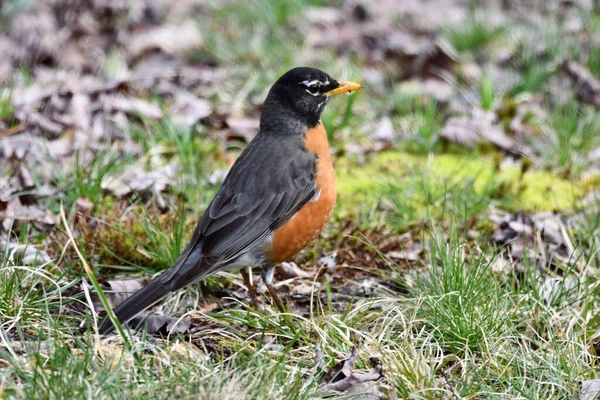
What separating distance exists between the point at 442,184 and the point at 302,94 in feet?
4.31

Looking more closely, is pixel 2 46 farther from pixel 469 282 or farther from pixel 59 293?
pixel 469 282

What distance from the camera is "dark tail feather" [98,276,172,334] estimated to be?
3933mm

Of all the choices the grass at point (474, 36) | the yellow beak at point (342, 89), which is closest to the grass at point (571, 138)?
the grass at point (474, 36)

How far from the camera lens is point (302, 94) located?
5.00m

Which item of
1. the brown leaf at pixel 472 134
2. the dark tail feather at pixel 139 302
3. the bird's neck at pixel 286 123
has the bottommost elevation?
the dark tail feather at pixel 139 302

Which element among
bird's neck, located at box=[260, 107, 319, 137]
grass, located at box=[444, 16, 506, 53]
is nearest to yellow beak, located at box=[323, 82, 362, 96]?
bird's neck, located at box=[260, 107, 319, 137]

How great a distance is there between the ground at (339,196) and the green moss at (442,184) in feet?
0.07

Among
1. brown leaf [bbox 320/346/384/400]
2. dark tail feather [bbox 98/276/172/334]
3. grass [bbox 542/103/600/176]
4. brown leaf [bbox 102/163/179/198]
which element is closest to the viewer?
brown leaf [bbox 320/346/384/400]

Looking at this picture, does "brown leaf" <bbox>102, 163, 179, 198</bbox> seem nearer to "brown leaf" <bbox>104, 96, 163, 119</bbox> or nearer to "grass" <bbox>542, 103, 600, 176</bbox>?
"brown leaf" <bbox>104, 96, 163, 119</bbox>

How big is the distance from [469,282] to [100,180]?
→ 7.82 ft

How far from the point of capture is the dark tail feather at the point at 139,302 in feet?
12.9

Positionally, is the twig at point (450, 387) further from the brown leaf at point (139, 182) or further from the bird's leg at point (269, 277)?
the brown leaf at point (139, 182)

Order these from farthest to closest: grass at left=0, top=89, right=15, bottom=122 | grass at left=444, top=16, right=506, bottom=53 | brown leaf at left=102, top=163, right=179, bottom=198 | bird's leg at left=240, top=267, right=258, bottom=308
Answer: grass at left=444, top=16, right=506, bottom=53 → grass at left=0, top=89, right=15, bottom=122 → brown leaf at left=102, top=163, right=179, bottom=198 → bird's leg at left=240, top=267, right=258, bottom=308

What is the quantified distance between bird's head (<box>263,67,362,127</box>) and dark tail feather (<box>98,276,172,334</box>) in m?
1.42
